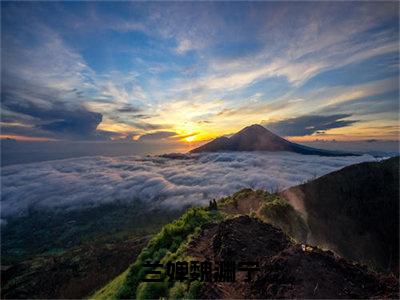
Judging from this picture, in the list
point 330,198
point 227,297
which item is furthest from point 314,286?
point 330,198

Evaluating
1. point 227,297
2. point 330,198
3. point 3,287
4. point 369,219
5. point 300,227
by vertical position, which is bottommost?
point 3,287

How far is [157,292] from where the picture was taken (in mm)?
13742

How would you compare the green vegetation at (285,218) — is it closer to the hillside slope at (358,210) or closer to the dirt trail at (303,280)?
the dirt trail at (303,280)

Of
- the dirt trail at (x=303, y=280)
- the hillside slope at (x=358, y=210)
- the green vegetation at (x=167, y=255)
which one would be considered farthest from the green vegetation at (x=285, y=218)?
the hillside slope at (x=358, y=210)

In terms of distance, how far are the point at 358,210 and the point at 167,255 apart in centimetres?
6061

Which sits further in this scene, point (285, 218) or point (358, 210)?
A: point (358, 210)

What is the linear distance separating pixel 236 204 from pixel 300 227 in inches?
289

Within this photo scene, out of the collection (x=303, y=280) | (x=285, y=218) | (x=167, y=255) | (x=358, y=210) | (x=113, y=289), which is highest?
(x=303, y=280)

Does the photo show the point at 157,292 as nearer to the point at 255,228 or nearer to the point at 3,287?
the point at 255,228

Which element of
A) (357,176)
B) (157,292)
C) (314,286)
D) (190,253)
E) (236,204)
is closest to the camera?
(314,286)

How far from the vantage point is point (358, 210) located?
209 ft

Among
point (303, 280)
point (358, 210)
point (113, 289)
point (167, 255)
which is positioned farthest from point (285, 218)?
point (358, 210)

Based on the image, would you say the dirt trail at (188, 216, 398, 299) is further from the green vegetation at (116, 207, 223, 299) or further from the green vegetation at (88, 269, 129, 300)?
the green vegetation at (88, 269, 129, 300)

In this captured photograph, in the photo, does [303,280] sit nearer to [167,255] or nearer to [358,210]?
[167,255]
